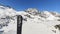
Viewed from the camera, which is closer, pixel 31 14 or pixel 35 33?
pixel 35 33

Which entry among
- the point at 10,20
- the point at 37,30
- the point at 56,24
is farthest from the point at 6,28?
the point at 56,24

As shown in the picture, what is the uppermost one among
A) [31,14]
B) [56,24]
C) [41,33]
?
[31,14]

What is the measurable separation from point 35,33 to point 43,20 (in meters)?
0.45

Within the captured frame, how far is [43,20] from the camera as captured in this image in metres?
3.48

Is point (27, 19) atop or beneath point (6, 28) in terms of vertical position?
atop

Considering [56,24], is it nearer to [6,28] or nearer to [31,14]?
[31,14]

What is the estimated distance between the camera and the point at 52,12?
3602 mm

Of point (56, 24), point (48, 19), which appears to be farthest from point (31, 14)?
point (56, 24)

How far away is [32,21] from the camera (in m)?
3.42

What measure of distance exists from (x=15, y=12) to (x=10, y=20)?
247mm

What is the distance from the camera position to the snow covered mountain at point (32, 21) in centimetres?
321

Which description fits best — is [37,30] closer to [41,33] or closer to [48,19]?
[41,33]

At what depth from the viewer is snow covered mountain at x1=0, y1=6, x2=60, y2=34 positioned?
3213 millimetres

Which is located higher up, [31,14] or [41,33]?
[31,14]
